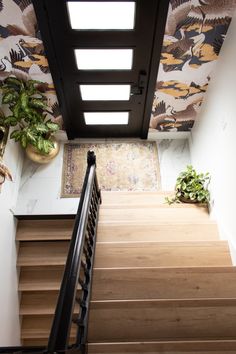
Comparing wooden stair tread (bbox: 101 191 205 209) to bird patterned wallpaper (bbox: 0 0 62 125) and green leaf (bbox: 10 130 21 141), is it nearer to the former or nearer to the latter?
green leaf (bbox: 10 130 21 141)

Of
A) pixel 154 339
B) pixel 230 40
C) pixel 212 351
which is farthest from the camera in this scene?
pixel 230 40

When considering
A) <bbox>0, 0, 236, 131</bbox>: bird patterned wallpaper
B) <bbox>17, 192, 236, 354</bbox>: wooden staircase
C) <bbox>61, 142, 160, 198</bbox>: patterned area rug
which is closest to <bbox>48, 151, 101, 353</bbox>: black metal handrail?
<bbox>17, 192, 236, 354</bbox>: wooden staircase

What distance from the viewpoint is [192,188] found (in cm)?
341

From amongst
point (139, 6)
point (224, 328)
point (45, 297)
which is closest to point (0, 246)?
point (45, 297)

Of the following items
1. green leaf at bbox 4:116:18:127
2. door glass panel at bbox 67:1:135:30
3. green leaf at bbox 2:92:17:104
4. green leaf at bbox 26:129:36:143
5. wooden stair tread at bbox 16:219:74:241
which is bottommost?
wooden stair tread at bbox 16:219:74:241

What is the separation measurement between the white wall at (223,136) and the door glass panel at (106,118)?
1.18 meters

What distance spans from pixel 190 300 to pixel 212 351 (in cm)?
32

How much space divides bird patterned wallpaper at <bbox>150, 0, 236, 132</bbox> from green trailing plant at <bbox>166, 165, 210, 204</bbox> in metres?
1.02

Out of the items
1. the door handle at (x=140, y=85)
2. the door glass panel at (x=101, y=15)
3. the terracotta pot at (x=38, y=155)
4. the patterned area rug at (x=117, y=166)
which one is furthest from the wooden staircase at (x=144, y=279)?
the door glass panel at (x=101, y=15)

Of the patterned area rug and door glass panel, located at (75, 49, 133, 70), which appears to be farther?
the patterned area rug

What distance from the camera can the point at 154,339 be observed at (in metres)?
1.65

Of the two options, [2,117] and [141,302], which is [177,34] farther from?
[141,302]

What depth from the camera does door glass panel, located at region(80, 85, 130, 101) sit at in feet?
11.5

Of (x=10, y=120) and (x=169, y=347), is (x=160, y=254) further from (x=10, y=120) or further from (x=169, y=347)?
(x=10, y=120)
